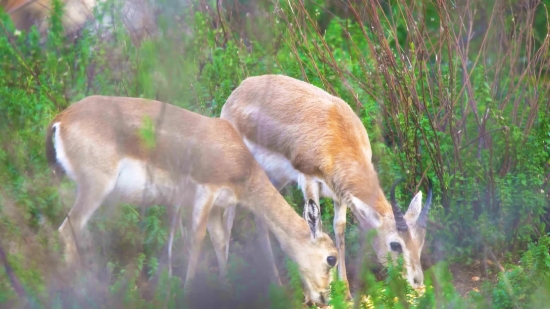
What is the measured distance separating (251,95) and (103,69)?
1.74m

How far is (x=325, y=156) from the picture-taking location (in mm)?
5785

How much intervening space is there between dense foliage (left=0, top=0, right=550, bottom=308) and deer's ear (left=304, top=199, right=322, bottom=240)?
42 centimetres

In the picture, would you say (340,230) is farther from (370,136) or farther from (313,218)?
(370,136)

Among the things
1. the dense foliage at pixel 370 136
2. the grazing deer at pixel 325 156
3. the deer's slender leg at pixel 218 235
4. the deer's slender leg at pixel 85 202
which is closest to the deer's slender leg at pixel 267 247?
the dense foliage at pixel 370 136

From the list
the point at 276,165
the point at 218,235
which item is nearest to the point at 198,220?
the point at 218,235

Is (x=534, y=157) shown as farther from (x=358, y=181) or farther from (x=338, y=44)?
(x=338, y=44)

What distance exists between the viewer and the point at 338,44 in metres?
9.09

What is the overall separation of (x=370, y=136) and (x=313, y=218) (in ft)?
4.89

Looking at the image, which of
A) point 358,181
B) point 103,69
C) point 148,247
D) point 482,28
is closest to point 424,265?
point 358,181

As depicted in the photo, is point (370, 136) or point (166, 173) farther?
point (370, 136)

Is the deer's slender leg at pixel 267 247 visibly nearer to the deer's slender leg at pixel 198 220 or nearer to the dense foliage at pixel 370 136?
the dense foliage at pixel 370 136

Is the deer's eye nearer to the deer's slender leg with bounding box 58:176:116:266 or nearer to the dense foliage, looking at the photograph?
the dense foliage

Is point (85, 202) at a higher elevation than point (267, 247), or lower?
higher

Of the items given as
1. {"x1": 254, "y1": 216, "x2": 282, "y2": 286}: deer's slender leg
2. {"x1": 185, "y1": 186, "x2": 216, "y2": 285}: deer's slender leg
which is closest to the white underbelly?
{"x1": 254, "y1": 216, "x2": 282, "y2": 286}: deer's slender leg
